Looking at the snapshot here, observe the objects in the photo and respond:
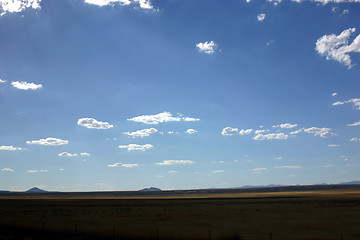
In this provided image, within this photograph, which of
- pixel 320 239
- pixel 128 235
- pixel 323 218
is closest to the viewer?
pixel 320 239

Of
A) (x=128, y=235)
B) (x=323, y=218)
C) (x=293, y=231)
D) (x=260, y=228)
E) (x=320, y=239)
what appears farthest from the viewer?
(x=323, y=218)

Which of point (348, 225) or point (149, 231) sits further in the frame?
point (348, 225)

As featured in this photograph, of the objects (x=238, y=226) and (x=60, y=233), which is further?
(x=238, y=226)

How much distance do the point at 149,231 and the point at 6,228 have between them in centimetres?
1627

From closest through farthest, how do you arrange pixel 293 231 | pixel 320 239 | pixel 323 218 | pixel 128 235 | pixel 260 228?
pixel 320 239, pixel 128 235, pixel 293 231, pixel 260 228, pixel 323 218

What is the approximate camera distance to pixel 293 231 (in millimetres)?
31984

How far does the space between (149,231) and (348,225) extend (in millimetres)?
23273

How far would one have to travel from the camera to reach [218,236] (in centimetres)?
2864

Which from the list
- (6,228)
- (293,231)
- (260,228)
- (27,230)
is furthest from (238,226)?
(6,228)

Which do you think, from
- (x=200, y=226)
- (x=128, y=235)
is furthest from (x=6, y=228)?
(x=200, y=226)

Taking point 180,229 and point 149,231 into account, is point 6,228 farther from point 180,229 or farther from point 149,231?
point 180,229

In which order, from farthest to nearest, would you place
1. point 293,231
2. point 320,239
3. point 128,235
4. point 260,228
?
point 260,228
point 293,231
point 128,235
point 320,239

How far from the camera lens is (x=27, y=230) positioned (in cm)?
3231

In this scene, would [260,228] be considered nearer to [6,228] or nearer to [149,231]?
[149,231]
